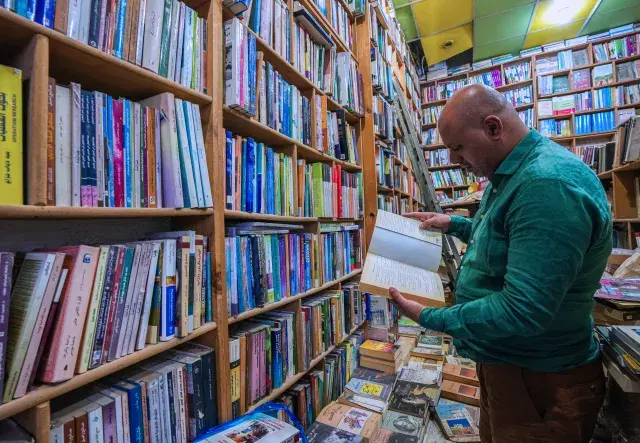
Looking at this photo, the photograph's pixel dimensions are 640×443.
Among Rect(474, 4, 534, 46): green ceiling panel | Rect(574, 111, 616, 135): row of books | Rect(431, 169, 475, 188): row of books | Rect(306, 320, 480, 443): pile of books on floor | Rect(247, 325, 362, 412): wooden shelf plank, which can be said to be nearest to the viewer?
Rect(247, 325, 362, 412): wooden shelf plank

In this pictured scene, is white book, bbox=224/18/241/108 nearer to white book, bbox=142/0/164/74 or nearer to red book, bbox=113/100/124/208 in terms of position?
white book, bbox=142/0/164/74

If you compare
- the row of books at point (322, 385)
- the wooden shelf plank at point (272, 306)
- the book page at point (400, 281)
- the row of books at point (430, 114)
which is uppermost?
the row of books at point (430, 114)

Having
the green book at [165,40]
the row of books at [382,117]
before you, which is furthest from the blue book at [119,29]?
the row of books at [382,117]

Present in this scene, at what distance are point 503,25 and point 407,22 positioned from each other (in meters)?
1.21

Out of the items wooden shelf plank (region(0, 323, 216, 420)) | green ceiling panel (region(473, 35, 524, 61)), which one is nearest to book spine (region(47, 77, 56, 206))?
wooden shelf plank (region(0, 323, 216, 420))

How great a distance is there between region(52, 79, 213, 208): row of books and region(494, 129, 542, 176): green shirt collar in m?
0.80

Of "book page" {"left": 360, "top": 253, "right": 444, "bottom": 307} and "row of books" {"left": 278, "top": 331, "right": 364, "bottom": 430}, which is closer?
"book page" {"left": 360, "top": 253, "right": 444, "bottom": 307}

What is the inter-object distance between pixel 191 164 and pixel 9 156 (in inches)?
15.2

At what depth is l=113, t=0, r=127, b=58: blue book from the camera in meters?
0.75

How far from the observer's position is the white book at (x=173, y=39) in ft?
2.90

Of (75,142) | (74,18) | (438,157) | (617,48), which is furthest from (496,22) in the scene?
(75,142)

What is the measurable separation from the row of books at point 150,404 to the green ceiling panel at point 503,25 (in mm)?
4550

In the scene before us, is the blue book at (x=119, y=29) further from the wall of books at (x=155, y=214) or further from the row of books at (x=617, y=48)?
the row of books at (x=617, y=48)

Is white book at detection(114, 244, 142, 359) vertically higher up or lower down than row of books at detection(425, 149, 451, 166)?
lower down
